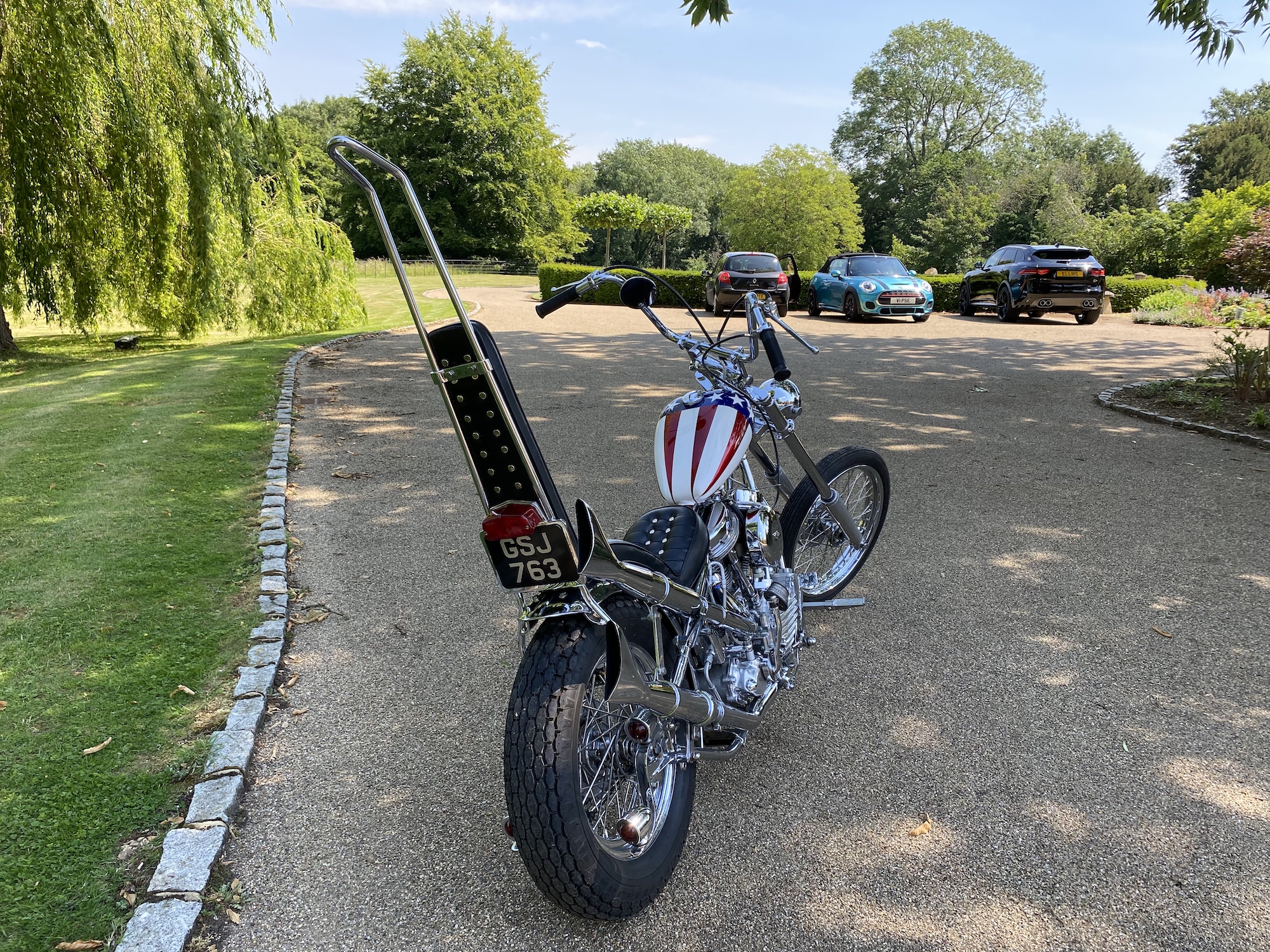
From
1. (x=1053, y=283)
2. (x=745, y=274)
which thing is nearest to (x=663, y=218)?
(x=745, y=274)

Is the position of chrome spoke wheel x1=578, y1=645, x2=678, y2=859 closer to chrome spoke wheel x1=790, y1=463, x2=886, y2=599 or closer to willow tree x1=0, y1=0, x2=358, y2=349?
chrome spoke wheel x1=790, y1=463, x2=886, y2=599

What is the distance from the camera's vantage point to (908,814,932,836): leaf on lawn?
258cm

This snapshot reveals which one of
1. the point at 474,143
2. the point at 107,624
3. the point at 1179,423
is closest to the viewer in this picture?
the point at 107,624

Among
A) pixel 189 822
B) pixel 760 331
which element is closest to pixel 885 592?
pixel 760 331

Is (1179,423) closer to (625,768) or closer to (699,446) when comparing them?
(699,446)

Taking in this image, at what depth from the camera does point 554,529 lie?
73.5 inches

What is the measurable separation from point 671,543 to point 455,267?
43999mm

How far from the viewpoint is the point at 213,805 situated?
2578 millimetres

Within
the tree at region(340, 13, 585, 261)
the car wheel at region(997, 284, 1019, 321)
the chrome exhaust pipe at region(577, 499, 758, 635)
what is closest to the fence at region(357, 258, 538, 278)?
the tree at region(340, 13, 585, 261)

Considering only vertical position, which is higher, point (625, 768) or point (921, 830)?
point (625, 768)

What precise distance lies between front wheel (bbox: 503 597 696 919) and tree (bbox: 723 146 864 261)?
35.7m

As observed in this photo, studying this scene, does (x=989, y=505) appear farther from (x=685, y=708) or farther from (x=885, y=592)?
(x=685, y=708)

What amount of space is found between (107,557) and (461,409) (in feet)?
11.7

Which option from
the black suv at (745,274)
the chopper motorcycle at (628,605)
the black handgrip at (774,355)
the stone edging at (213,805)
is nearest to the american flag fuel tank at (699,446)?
the chopper motorcycle at (628,605)
